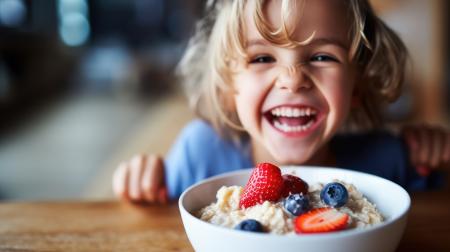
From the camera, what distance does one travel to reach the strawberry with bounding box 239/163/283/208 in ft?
1.92

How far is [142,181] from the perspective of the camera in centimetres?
92

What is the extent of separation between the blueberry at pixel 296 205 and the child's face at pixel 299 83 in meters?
0.25

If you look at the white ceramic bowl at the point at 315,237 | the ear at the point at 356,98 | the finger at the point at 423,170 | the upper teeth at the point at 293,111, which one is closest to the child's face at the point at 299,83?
the upper teeth at the point at 293,111

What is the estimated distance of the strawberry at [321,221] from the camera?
1.63 ft

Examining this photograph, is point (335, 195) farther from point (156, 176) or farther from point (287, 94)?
point (156, 176)

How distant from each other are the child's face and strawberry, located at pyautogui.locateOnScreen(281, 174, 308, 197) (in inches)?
7.4

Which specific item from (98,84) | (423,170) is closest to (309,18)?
(423,170)

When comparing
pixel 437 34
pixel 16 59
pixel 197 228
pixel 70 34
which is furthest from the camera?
pixel 70 34

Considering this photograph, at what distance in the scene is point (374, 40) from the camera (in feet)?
2.90

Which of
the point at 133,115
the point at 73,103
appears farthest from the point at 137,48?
the point at 133,115

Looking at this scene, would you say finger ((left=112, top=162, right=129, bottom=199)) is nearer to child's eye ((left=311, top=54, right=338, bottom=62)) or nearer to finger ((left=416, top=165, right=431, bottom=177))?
child's eye ((left=311, top=54, right=338, bottom=62))

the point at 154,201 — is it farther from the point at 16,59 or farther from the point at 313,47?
the point at 16,59

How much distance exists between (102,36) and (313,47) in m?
6.65

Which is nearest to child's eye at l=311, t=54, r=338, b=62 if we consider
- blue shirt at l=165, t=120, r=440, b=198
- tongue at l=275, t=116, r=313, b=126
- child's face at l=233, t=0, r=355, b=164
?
child's face at l=233, t=0, r=355, b=164
